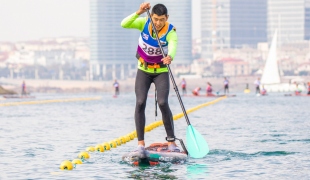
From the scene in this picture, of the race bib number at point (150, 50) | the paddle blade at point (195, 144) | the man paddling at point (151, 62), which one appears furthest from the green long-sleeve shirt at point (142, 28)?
the paddle blade at point (195, 144)

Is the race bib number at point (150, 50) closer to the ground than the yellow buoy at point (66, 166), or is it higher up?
higher up

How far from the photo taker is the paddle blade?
1717 centimetres

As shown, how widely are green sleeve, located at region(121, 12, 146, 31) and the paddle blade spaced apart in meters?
2.00

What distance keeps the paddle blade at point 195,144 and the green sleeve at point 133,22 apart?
1996 millimetres

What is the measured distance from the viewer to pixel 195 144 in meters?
17.2

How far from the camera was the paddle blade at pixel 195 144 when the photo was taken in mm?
17172

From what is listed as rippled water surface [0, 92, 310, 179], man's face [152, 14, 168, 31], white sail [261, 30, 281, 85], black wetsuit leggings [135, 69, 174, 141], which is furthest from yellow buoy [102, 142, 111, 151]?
white sail [261, 30, 281, 85]

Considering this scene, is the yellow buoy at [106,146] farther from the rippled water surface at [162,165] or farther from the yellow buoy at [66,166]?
the yellow buoy at [66,166]

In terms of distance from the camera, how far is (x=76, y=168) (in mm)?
16062

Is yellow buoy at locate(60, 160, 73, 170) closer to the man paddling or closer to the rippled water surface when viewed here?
the rippled water surface

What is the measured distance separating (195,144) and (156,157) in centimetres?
92

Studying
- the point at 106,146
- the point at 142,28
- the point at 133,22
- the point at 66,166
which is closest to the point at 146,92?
the point at 142,28

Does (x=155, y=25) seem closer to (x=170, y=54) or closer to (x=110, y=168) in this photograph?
(x=170, y=54)

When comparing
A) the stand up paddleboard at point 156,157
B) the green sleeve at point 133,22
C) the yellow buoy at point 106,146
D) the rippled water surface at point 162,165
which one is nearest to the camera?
the rippled water surface at point 162,165
